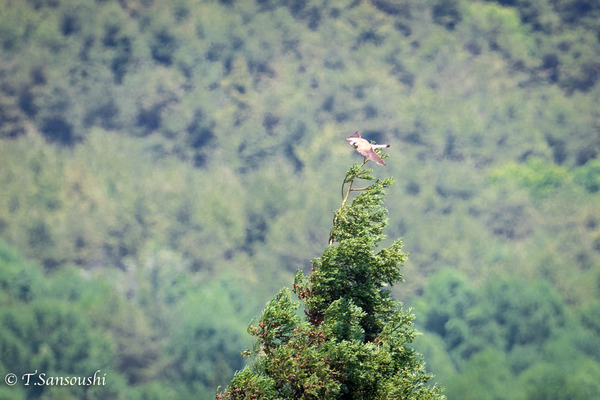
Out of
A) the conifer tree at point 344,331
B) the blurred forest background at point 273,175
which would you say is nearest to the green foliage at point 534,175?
the blurred forest background at point 273,175

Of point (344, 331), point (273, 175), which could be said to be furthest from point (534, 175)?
point (344, 331)

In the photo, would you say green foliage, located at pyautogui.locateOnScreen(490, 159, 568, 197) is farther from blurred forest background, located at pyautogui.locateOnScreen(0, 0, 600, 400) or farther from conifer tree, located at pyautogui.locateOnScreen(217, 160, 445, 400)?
conifer tree, located at pyautogui.locateOnScreen(217, 160, 445, 400)

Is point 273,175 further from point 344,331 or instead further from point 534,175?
point 344,331

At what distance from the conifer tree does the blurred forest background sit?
133ft

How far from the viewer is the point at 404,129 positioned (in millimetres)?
61219

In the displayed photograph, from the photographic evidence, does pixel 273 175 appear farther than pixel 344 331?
Yes

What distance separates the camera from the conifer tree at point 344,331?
5.06 m

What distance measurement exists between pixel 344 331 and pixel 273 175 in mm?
54033

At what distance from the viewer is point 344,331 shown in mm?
5191

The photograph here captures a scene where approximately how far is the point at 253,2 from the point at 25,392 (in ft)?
113

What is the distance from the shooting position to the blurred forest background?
48031 millimetres

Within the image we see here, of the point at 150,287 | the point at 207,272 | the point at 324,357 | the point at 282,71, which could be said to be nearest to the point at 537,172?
the point at 282,71

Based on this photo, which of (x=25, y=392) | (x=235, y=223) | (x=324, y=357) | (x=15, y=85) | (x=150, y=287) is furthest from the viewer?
(x=15, y=85)

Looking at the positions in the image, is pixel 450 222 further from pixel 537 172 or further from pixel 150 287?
pixel 150 287
